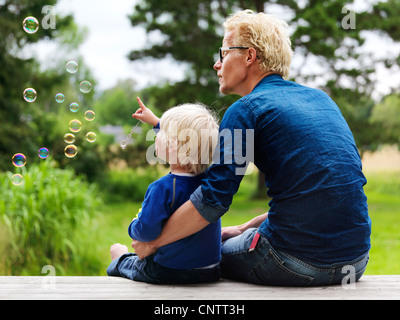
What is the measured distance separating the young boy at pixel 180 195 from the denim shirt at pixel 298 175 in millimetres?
99

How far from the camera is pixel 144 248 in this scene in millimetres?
1791

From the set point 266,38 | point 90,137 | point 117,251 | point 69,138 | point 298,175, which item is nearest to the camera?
point 298,175

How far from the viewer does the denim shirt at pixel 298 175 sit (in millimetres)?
1606

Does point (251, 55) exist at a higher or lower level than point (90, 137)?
higher

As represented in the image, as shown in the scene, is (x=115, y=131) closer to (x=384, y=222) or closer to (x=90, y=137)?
(x=384, y=222)

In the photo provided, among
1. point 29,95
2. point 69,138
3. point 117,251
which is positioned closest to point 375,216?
point 69,138

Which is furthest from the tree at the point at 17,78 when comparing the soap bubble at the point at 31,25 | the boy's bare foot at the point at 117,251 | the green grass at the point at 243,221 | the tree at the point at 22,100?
the boy's bare foot at the point at 117,251

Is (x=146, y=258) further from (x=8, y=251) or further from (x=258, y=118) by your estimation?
(x=8, y=251)

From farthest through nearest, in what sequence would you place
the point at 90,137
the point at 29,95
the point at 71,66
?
the point at 29,95, the point at 71,66, the point at 90,137

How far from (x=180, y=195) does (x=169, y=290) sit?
33 centimetres

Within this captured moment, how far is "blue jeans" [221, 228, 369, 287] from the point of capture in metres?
1.70

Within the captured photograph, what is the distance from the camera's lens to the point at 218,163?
1609 millimetres

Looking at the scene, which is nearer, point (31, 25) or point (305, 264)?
point (305, 264)
